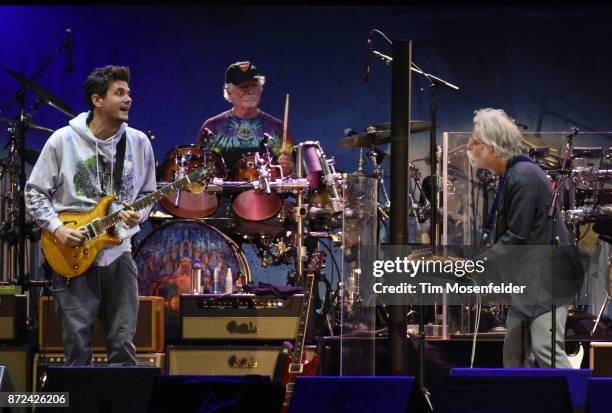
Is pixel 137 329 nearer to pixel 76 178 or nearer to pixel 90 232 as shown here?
pixel 90 232

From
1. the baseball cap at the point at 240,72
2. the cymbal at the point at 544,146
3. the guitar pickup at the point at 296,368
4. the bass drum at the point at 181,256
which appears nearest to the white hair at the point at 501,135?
the cymbal at the point at 544,146

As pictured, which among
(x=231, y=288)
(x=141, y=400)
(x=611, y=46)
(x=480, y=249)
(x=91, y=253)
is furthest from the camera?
(x=611, y=46)

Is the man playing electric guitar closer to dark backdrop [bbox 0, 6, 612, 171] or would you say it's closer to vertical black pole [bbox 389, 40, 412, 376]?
vertical black pole [bbox 389, 40, 412, 376]

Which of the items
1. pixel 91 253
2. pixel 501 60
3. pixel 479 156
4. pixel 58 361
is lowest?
pixel 58 361

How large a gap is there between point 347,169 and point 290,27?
1616 millimetres

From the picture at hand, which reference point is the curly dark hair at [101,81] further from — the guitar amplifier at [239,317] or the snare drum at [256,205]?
the snare drum at [256,205]

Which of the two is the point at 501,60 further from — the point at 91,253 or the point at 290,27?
the point at 91,253

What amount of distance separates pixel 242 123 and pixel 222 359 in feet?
12.0

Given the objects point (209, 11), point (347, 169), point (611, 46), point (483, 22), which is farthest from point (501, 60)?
point (209, 11)

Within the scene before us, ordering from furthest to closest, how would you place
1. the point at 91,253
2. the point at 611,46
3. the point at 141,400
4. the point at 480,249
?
the point at 611,46 → the point at 91,253 → the point at 480,249 → the point at 141,400

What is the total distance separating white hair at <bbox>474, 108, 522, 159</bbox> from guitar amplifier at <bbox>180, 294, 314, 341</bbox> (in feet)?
7.29

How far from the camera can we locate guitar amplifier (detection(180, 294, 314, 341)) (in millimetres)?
7324

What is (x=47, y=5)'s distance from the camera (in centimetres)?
1012

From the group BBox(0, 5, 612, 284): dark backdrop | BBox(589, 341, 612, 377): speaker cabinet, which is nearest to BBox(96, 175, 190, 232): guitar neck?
BBox(589, 341, 612, 377): speaker cabinet
